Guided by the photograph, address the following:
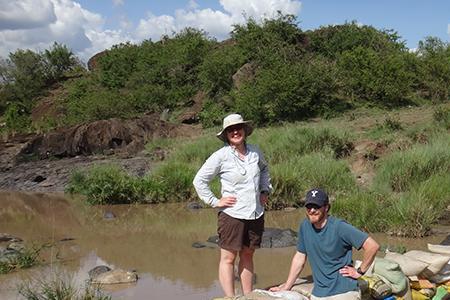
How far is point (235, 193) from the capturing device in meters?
5.80

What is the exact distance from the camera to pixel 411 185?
42.0 ft

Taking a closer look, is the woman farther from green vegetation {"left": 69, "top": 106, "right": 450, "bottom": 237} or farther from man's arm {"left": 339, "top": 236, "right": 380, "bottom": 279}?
green vegetation {"left": 69, "top": 106, "right": 450, "bottom": 237}

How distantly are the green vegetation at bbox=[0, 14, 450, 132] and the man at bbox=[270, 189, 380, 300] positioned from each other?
66.7ft

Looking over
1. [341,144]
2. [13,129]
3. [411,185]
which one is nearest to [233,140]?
[411,185]

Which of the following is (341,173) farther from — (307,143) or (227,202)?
(227,202)

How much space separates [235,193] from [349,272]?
139cm

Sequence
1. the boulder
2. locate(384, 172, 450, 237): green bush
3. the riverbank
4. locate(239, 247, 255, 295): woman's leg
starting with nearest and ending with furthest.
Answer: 1. locate(239, 247, 255, 295): woman's leg
2. the boulder
3. locate(384, 172, 450, 237): green bush
4. the riverbank

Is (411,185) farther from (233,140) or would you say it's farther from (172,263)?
(233,140)

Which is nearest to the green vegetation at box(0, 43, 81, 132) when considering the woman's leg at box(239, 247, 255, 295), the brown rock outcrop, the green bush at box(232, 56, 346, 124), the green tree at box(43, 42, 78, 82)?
the green tree at box(43, 42, 78, 82)

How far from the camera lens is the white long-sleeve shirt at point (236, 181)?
5773 mm

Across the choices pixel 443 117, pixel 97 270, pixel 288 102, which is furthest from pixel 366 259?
pixel 288 102

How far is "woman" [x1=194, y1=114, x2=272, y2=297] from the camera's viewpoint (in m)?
5.78

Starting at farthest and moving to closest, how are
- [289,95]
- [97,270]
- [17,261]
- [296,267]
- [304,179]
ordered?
[289,95], [304,179], [17,261], [97,270], [296,267]

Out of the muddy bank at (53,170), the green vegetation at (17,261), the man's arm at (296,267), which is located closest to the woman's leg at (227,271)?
the man's arm at (296,267)
